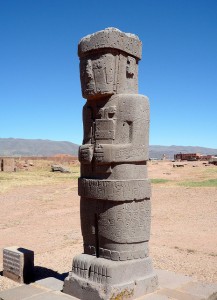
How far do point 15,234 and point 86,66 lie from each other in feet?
22.3

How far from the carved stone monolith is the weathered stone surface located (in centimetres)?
156

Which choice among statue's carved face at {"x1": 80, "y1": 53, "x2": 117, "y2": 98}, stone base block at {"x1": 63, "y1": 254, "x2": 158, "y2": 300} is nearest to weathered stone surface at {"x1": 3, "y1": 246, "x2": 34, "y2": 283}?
stone base block at {"x1": 63, "y1": 254, "x2": 158, "y2": 300}

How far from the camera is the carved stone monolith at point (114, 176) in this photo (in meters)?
5.33

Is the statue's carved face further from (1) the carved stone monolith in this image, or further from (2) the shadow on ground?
(2) the shadow on ground

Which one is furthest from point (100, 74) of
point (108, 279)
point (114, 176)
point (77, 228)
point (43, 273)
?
point (77, 228)

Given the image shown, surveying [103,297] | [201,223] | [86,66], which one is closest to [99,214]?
[103,297]

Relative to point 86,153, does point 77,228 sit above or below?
below

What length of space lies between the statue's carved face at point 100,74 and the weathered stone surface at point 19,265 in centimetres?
345

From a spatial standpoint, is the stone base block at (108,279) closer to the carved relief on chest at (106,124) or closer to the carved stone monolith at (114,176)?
the carved stone monolith at (114,176)

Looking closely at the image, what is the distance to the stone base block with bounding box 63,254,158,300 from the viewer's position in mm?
5133

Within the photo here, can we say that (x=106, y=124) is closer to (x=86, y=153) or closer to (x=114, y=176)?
(x=86, y=153)

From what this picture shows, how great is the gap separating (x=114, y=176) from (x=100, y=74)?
155 cm

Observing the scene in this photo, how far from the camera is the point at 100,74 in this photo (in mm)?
5484

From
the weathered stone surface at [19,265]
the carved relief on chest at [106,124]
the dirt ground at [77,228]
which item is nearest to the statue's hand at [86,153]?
the carved relief on chest at [106,124]
